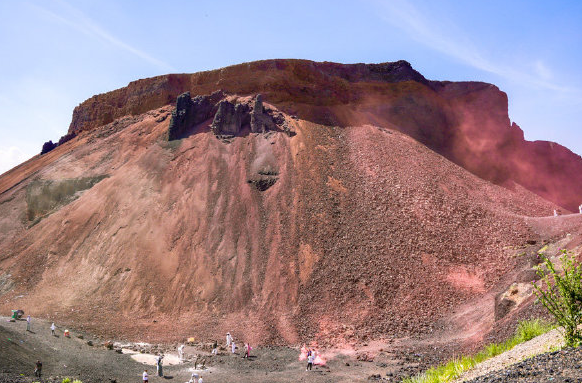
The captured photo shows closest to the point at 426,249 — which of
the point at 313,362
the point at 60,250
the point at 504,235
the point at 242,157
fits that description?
the point at 504,235

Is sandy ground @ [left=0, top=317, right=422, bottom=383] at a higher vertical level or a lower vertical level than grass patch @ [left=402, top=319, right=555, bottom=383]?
lower

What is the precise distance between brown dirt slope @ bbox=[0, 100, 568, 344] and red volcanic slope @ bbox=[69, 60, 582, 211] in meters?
3.89

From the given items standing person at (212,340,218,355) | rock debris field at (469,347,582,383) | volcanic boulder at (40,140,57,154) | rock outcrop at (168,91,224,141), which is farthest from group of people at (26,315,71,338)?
volcanic boulder at (40,140,57,154)

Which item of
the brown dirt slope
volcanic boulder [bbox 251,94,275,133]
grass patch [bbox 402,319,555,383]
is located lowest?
grass patch [bbox 402,319,555,383]

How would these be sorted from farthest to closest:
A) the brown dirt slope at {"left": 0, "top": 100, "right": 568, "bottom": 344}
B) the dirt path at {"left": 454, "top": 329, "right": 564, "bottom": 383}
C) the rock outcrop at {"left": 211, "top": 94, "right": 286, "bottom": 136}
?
the rock outcrop at {"left": 211, "top": 94, "right": 286, "bottom": 136} → the brown dirt slope at {"left": 0, "top": 100, "right": 568, "bottom": 344} → the dirt path at {"left": 454, "top": 329, "right": 564, "bottom": 383}

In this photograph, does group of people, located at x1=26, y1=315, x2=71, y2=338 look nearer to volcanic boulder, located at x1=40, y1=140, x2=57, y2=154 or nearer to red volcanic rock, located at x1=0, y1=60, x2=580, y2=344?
red volcanic rock, located at x1=0, y1=60, x2=580, y2=344

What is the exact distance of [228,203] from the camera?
37281 mm

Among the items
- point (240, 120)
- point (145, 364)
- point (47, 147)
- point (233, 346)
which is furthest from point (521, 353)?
point (47, 147)

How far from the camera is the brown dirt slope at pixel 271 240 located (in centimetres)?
2784

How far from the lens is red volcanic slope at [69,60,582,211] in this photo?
45688 mm

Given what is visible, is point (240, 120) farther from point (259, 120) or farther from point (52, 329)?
point (52, 329)

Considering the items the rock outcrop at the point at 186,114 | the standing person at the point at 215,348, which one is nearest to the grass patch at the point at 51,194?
the rock outcrop at the point at 186,114

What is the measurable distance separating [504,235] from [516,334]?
17.4 metres

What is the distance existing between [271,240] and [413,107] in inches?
953
